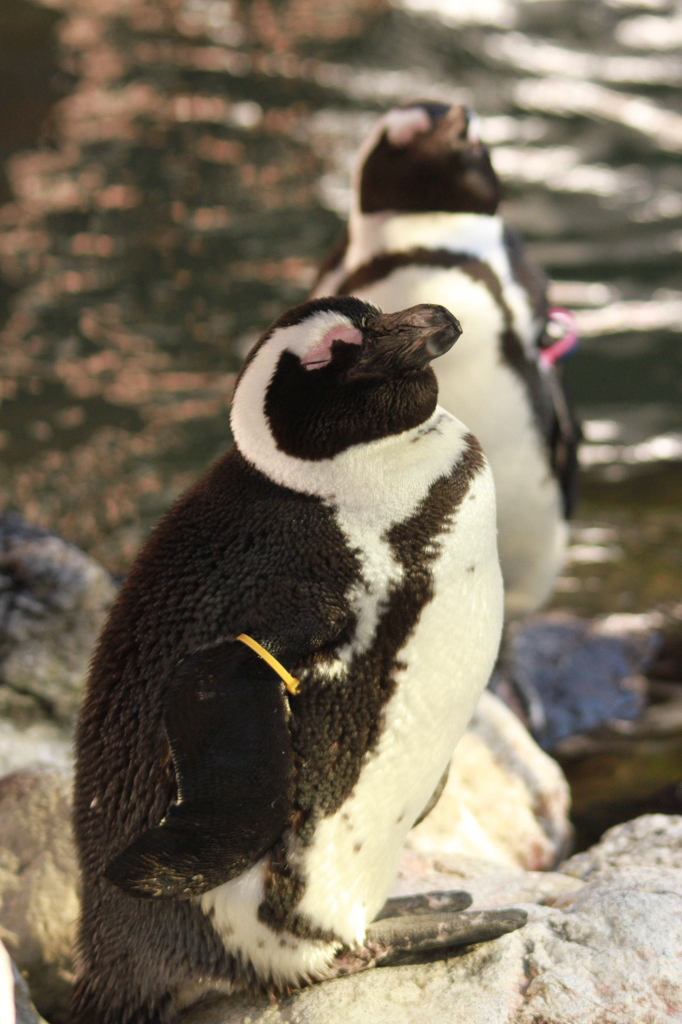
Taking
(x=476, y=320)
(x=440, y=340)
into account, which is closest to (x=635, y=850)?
(x=440, y=340)

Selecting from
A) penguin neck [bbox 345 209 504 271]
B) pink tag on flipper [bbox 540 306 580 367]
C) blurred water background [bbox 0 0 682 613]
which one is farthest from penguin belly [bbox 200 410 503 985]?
blurred water background [bbox 0 0 682 613]

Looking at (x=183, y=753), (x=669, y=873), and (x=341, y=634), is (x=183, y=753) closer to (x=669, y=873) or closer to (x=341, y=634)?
(x=341, y=634)

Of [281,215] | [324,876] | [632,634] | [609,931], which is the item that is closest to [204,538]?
[324,876]

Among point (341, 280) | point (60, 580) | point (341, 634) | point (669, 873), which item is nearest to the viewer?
point (341, 634)

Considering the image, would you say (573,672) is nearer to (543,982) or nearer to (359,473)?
(543,982)

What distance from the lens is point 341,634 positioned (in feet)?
6.12

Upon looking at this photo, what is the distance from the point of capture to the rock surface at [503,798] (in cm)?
290

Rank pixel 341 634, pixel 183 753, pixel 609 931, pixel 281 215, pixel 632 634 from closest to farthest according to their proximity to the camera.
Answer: pixel 183 753
pixel 341 634
pixel 609 931
pixel 632 634
pixel 281 215

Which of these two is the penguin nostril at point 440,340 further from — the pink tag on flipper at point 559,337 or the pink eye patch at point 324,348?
the pink tag on flipper at point 559,337

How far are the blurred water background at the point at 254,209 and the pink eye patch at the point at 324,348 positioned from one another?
9.98 feet

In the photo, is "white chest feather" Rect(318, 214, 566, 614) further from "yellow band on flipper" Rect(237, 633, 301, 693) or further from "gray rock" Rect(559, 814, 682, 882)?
"yellow band on flipper" Rect(237, 633, 301, 693)

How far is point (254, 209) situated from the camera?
27.4ft

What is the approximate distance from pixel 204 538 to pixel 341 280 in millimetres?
1610

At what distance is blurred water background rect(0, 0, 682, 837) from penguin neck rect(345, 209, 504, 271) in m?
1.44
